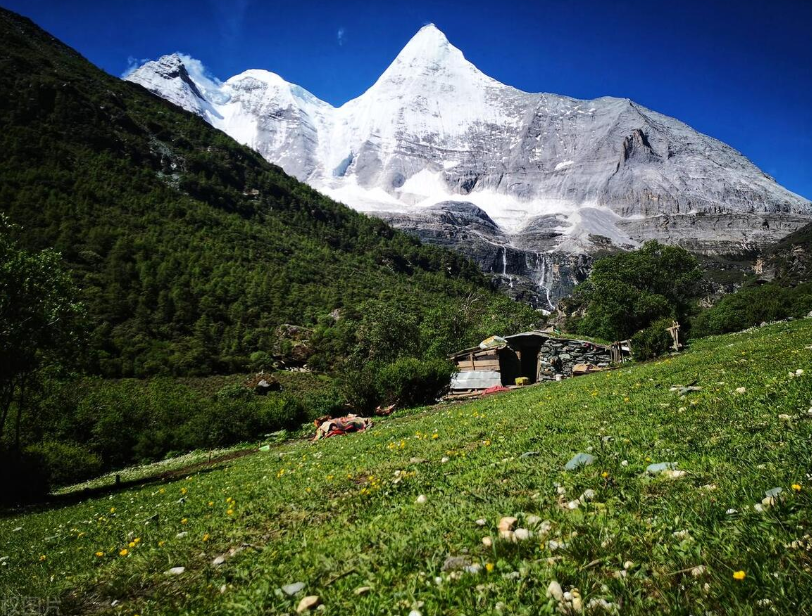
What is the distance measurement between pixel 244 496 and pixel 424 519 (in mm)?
6171

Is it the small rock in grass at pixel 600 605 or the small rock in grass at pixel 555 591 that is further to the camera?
the small rock in grass at pixel 555 591

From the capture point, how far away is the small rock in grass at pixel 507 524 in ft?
15.4

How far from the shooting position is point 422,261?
19525cm

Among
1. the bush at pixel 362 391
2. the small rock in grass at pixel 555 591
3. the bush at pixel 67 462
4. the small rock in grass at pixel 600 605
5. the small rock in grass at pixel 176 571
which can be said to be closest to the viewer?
the small rock in grass at pixel 600 605

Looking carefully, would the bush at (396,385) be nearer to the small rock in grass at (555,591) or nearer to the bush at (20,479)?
the bush at (20,479)

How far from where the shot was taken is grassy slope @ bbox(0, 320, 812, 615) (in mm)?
3460

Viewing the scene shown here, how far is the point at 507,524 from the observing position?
4.73 metres

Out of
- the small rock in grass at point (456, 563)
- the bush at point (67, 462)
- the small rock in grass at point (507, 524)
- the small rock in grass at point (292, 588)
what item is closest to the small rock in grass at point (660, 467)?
the small rock in grass at point (507, 524)

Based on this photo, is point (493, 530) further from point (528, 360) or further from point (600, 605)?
point (528, 360)

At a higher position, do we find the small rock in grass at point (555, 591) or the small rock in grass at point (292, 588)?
Answer: the small rock in grass at point (555, 591)

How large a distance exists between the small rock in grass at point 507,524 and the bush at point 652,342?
1217 inches

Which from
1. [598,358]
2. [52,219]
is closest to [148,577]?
[598,358]

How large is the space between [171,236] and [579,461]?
12989cm

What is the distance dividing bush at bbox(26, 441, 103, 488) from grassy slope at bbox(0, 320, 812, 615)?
21.2 m
